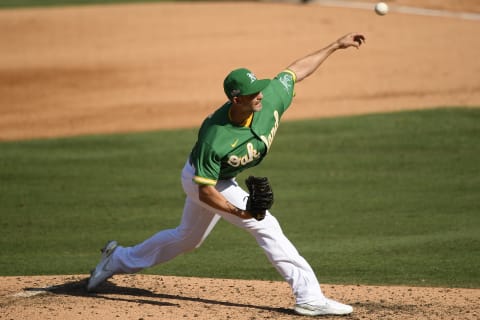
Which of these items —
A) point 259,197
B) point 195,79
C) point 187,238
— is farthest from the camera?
point 195,79

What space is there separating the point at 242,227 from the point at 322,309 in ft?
2.76

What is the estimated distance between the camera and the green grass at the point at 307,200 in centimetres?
880

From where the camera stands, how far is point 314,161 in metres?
12.5

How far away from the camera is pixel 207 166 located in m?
6.41

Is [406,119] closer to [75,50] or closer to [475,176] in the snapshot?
[475,176]

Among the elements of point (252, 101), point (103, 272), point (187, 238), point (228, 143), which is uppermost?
point (252, 101)

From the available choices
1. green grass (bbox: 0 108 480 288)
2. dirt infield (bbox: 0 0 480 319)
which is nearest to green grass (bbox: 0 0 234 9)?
dirt infield (bbox: 0 0 480 319)

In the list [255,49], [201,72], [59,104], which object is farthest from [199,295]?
[255,49]

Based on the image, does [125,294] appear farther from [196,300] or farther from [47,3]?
[47,3]

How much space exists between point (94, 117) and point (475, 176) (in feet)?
23.4

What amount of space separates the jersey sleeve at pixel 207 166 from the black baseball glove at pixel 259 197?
274mm

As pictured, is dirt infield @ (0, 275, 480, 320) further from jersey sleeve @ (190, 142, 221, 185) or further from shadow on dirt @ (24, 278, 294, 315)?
jersey sleeve @ (190, 142, 221, 185)

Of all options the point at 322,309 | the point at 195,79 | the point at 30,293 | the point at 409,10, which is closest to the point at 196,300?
the point at 322,309

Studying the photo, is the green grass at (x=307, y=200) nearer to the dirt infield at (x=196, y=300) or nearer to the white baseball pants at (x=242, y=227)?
the dirt infield at (x=196, y=300)
